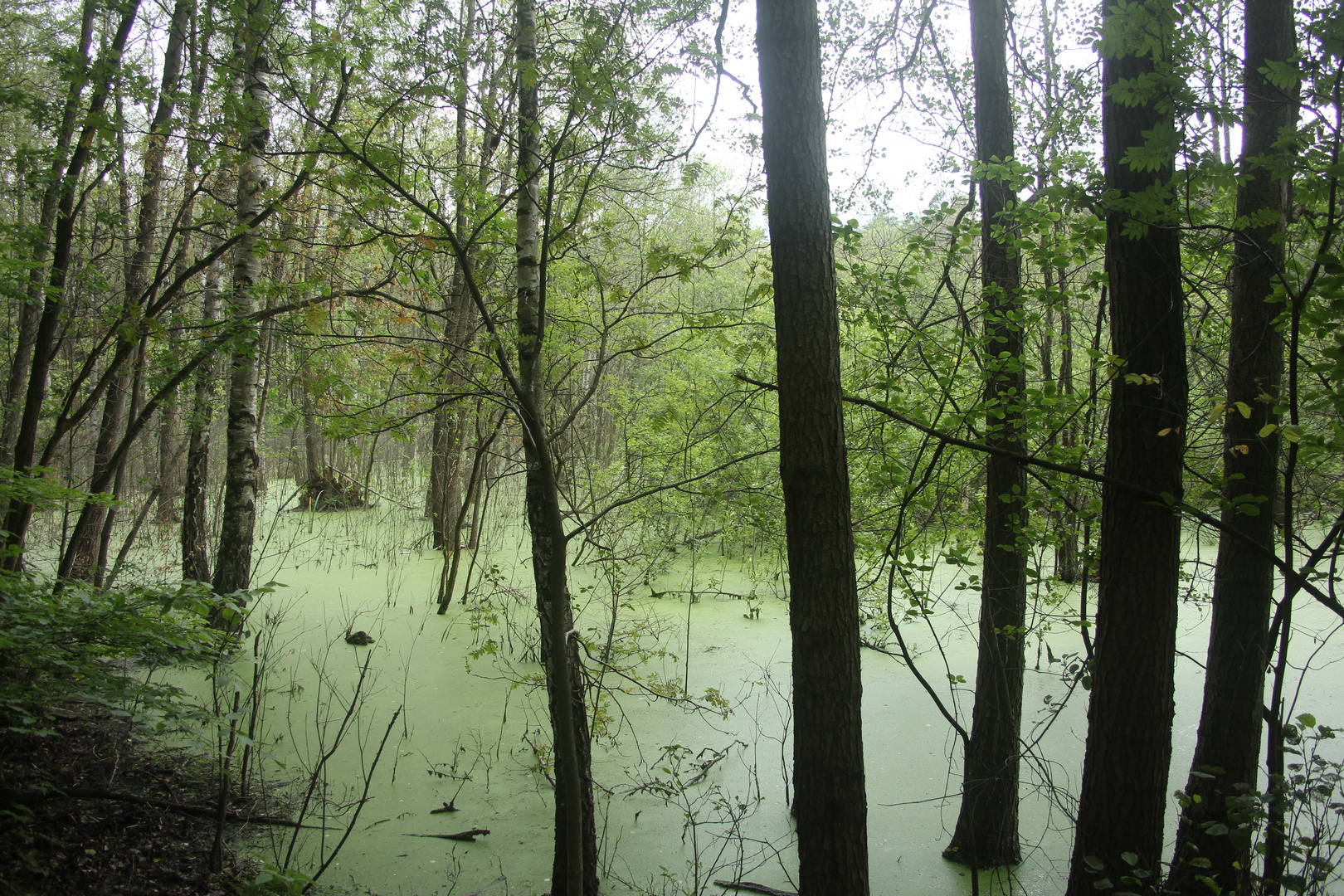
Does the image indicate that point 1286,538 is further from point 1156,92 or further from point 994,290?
point 1156,92

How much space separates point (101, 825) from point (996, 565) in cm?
399

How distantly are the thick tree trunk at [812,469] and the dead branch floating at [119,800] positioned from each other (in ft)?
6.14

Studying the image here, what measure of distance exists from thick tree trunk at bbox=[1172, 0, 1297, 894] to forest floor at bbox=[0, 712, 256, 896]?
3725 millimetres

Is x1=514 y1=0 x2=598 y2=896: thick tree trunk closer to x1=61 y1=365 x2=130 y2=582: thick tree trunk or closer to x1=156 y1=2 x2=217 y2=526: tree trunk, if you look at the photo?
x1=156 y1=2 x2=217 y2=526: tree trunk

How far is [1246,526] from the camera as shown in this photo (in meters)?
2.77

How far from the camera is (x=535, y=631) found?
19.9ft

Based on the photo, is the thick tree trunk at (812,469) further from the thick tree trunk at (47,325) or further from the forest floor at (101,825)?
the thick tree trunk at (47,325)

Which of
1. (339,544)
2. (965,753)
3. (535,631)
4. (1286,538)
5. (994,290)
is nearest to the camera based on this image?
(1286,538)

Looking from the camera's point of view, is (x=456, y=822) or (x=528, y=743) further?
(x=528, y=743)

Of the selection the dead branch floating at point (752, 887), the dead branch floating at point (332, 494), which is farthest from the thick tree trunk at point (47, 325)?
the dead branch floating at point (332, 494)

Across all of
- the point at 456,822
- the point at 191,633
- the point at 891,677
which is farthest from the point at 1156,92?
the point at 891,677

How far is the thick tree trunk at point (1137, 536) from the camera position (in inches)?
92.0

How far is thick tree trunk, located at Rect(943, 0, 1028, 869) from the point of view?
10.7 feet

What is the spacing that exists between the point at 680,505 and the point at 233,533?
3.60m
